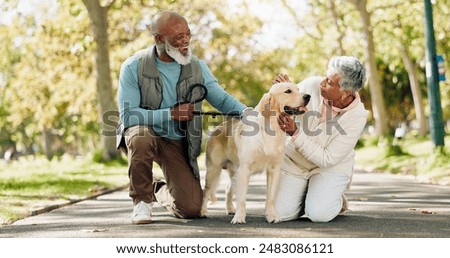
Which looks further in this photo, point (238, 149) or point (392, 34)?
point (392, 34)

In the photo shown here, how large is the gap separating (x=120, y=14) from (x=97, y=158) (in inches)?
310

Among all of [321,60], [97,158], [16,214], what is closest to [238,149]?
[16,214]

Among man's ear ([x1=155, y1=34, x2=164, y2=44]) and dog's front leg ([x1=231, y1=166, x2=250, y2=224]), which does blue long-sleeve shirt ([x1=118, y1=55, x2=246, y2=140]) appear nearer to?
man's ear ([x1=155, y1=34, x2=164, y2=44])

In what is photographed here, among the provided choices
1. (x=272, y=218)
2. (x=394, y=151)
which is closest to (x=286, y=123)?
(x=272, y=218)

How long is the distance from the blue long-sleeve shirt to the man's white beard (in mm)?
156

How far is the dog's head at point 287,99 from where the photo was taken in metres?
7.41

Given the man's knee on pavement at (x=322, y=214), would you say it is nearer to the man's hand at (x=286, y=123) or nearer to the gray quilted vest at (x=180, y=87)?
the man's hand at (x=286, y=123)

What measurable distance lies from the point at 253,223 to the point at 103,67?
16.6m

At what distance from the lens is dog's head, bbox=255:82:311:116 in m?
7.41

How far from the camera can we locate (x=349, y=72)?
7.76 meters

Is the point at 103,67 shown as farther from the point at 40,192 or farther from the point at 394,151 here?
the point at 40,192

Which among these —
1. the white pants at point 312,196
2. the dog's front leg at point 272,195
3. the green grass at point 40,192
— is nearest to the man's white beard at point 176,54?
the dog's front leg at point 272,195

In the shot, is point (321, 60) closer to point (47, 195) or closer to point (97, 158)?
point (97, 158)
